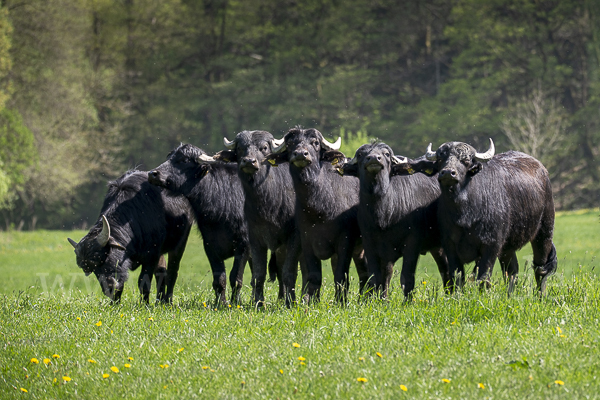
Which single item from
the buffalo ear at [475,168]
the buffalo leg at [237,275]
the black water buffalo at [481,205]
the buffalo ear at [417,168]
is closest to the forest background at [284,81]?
the black water buffalo at [481,205]

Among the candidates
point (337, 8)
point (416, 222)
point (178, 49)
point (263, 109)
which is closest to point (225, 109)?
point (263, 109)

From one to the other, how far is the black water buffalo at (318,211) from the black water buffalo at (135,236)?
2486mm

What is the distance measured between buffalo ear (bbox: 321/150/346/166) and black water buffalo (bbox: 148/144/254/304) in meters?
1.77

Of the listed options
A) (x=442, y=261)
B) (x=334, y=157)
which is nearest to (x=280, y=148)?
(x=334, y=157)

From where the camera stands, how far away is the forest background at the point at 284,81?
42219mm

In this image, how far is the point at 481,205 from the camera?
7.98 meters

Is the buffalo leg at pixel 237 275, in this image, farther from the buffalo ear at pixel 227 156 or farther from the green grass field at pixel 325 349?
the buffalo ear at pixel 227 156

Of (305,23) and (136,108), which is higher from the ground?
(305,23)

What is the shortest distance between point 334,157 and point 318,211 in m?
0.70

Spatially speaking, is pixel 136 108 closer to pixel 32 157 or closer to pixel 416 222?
pixel 32 157

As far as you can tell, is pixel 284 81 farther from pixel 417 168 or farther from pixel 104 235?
pixel 417 168

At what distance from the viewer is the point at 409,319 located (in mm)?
6973

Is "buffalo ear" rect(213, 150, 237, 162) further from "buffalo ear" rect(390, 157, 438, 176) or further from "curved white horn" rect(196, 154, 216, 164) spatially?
"buffalo ear" rect(390, 157, 438, 176)

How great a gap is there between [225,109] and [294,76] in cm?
568
